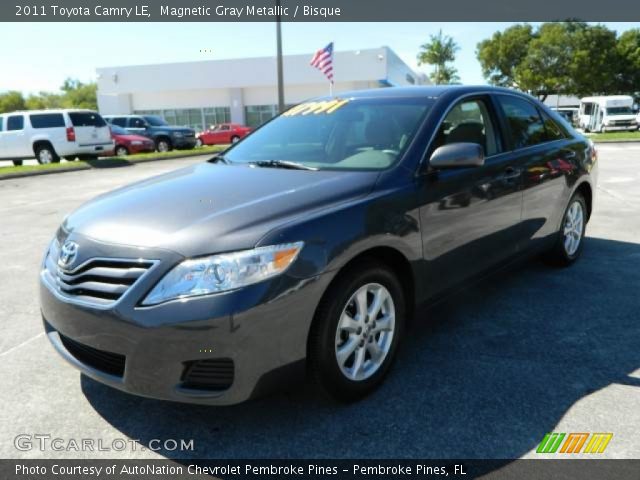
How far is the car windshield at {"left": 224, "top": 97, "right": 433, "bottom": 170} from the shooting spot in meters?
3.26

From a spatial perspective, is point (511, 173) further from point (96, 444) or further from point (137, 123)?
point (137, 123)

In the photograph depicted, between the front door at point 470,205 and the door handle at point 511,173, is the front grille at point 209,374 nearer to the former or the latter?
the front door at point 470,205

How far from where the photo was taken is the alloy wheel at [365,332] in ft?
8.75

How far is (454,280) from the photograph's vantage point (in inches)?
133

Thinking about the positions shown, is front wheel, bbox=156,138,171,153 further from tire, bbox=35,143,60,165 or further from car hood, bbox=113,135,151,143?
tire, bbox=35,143,60,165

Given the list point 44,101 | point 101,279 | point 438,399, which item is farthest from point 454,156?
point 44,101

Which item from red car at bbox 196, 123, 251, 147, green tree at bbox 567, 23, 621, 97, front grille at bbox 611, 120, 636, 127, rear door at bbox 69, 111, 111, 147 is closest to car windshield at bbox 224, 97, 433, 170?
rear door at bbox 69, 111, 111, 147

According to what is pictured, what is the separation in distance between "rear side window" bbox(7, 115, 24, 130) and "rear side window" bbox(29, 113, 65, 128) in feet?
1.30

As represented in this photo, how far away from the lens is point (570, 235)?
495cm

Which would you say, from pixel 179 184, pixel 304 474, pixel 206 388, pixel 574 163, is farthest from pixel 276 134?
pixel 574 163

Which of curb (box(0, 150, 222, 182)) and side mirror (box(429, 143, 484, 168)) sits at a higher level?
side mirror (box(429, 143, 484, 168))

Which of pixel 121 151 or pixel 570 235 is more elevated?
pixel 121 151

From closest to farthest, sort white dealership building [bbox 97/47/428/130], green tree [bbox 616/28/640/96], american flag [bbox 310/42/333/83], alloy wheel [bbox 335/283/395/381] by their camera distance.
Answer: alloy wheel [bbox 335/283/395/381] → american flag [bbox 310/42/333/83] → white dealership building [bbox 97/47/428/130] → green tree [bbox 616/28/640/96]

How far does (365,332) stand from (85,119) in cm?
1754
